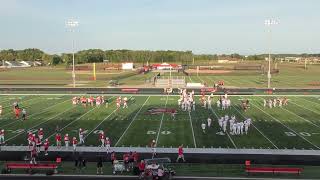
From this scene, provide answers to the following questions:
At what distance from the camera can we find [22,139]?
27.2 metres

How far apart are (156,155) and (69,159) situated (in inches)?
176

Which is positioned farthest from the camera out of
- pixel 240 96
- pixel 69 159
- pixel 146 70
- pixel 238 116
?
pixel 146 70

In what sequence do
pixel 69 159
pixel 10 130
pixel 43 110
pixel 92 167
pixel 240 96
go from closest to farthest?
pixel 92 167 → pixel 69 159 → pixel 10 130 → pixel 43 110 → pixel 240 96

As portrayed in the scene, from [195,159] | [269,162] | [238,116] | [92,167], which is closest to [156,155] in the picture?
[195,159]

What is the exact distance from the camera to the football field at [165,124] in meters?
26.5

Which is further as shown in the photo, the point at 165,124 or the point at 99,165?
the point at 165,124

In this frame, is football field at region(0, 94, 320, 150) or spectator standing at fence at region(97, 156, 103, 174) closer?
spectator standing at fence at region(97, 156, 103, 174)

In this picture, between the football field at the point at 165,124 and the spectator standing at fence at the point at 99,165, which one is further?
the football field at the point at 165,124

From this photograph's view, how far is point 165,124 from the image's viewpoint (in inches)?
1275

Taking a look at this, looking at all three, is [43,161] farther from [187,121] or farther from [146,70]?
[146,70]

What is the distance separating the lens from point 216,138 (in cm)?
2738

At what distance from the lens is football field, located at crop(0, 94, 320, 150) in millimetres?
26500

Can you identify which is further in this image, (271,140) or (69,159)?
(271,140)

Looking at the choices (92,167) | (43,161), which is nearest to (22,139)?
(43,161)
